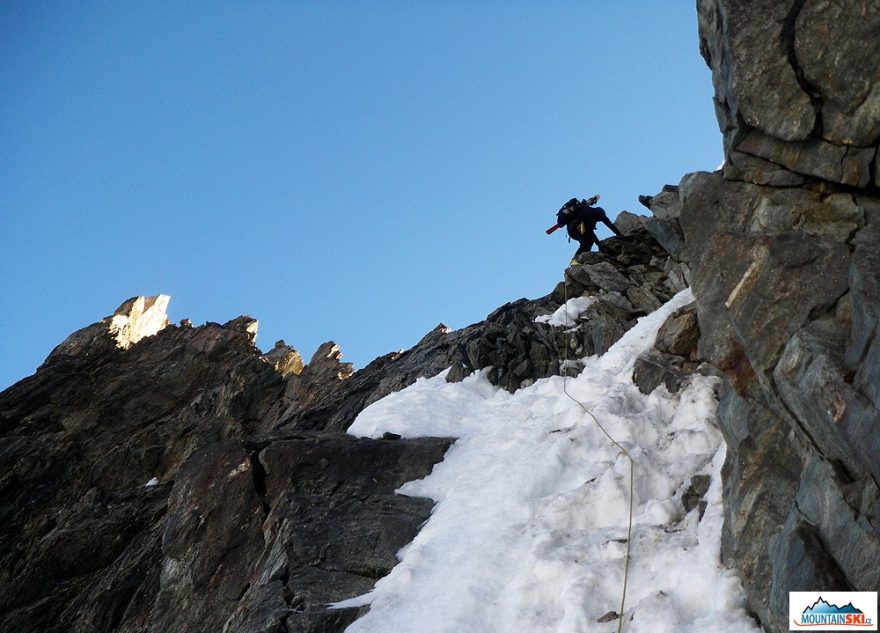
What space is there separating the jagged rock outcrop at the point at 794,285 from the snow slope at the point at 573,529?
904 mm

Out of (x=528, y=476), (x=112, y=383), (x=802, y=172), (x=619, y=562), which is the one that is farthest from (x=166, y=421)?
(x=802, y=172)

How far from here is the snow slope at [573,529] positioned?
8.98 m

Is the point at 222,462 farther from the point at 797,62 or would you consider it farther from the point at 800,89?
the point at 797,62

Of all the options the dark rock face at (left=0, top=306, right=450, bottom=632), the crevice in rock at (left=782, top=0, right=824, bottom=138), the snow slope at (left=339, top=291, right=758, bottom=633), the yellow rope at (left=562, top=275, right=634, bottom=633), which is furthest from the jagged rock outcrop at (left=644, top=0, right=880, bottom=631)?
the dark rock face at (left=0, top=306, right=450, bottom=632)

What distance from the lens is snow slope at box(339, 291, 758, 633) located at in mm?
8984

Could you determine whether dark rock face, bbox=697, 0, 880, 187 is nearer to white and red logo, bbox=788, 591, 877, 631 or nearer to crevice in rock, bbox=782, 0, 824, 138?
crevice in rock, bbox=782, 0, 824, 138

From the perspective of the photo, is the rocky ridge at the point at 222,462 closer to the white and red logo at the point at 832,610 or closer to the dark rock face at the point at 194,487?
the dark rock face at the point at 194,487

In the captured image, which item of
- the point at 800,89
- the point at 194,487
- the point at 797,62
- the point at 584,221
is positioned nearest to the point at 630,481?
the point at 800,89

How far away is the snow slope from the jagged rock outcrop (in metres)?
0.90

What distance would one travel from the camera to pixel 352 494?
14.0 m

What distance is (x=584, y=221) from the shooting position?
23328 mm

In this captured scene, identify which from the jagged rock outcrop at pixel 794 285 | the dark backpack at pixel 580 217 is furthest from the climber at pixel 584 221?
the jagged rock outcrop at pixel 794 285

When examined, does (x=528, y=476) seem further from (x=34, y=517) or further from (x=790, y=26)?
(x=34, y=517)

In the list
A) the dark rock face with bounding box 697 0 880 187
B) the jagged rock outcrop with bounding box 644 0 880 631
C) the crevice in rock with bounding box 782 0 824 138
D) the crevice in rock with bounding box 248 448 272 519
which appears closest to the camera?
the jagged rock outcrop with bounding box 644 0 880 631
